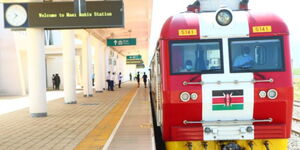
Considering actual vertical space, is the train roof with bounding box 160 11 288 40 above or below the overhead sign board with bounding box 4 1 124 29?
below

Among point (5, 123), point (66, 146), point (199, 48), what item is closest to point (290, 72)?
point (199, 48)

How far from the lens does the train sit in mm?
6742

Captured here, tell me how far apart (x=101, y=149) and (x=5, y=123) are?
5906mm

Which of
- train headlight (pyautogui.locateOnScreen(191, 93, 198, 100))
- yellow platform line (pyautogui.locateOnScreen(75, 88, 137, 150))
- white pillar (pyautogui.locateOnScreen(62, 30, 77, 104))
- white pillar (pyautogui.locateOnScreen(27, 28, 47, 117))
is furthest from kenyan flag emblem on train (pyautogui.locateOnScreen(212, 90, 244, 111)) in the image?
white pillar (pyautogui.locateOnScreen(62, 30, 77, 104))

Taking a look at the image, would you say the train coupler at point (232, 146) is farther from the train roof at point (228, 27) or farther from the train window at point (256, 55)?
the train roof at point (228, 27)

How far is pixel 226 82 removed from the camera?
6.75 metres

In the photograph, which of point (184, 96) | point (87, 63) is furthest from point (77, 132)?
point (87, 63)

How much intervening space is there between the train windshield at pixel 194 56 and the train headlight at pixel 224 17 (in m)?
0.33

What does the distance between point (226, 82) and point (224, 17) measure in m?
1.08

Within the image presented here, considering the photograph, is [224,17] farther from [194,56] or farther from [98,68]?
[98,68]

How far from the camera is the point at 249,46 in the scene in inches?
272

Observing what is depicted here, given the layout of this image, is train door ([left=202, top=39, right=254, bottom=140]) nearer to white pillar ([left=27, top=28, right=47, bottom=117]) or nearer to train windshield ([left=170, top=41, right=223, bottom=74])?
train windshield ([left=170, top=41, right=223, bottom=74])

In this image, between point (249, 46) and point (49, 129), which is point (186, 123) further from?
point (49, 129)

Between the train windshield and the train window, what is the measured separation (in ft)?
0.86
